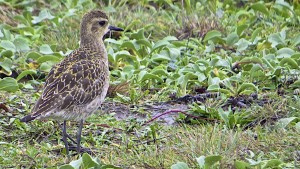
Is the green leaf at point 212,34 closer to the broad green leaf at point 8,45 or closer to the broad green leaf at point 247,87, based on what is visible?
the broad green leaf at point 247,87

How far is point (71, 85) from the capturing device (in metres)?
7.82

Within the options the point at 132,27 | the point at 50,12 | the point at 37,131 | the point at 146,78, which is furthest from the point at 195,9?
the point at 37,131

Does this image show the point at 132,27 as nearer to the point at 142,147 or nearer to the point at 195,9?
the point at 195,9

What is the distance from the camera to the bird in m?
7.58

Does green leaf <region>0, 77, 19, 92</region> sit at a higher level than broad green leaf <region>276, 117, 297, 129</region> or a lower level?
higher

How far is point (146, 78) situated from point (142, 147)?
1781 mm

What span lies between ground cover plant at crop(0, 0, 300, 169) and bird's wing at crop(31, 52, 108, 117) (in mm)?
427

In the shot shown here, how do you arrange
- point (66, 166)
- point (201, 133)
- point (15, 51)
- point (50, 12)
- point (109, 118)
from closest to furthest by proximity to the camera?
point (66, 166)
point (201, 133)
point (109, 118)
point (15, 51)
point (50, 12)

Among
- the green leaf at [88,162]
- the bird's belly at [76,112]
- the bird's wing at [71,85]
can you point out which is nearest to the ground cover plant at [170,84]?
the green leaf at [88,162]

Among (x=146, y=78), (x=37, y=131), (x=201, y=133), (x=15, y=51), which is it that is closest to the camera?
(x=201, y=133)

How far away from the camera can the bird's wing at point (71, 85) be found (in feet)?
25.0

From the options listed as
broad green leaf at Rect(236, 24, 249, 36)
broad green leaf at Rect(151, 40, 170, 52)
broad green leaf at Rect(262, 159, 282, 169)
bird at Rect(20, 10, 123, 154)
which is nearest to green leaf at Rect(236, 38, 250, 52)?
broad green leaf at Rect(236, 24, 249, 36)

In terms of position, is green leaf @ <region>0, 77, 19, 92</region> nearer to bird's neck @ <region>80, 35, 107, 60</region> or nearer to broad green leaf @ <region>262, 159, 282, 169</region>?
bird's neck @ <region>80, 35, 107, 60</region>

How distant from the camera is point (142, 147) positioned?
7.71 meters
